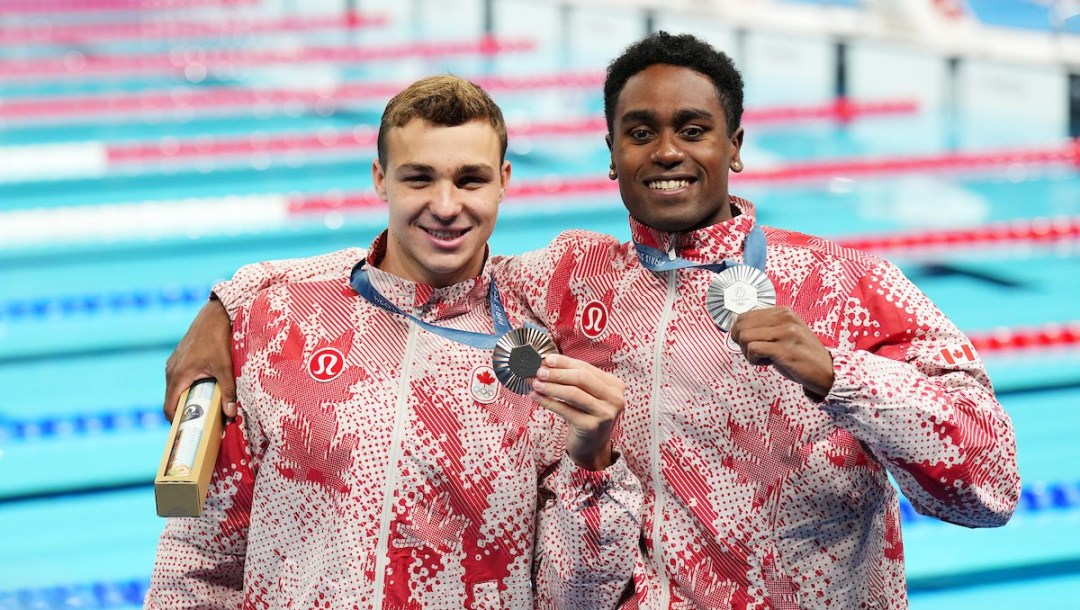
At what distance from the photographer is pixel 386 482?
1676 mm

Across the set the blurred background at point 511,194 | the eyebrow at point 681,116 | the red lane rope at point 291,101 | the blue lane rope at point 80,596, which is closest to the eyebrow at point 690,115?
the eyebrow at point 681,116

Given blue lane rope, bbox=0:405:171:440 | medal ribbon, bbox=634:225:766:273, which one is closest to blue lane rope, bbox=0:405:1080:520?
blue lane rope, bbox=0:405:171:440

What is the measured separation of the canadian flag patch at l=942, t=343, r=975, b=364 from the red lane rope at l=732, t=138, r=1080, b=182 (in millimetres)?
5952

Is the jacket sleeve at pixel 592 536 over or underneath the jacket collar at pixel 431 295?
underneath

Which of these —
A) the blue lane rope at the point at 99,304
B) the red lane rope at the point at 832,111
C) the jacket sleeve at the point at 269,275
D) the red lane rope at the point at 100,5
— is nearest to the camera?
the jacket sleeve at the point at 269,275

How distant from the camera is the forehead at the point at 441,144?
1.69 meters

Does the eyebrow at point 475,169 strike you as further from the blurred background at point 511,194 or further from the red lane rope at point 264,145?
the red lane rope at point 264,145

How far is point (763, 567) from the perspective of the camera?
165 centimetres

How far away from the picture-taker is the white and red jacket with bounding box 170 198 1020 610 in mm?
1627

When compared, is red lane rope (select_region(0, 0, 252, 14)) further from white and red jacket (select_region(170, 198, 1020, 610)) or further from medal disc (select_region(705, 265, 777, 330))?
medal disc (select_region(705, 265, 777, 330))

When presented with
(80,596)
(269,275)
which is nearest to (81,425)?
(80,596)

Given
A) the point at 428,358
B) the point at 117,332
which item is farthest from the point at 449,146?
the point at 117,332

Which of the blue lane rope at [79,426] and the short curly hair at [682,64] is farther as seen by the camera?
the blue lane rope at [79,426]

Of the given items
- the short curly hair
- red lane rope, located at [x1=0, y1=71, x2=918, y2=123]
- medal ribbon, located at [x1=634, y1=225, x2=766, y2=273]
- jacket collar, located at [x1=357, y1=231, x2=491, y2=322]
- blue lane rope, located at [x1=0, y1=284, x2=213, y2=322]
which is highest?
red lane rope, located at [x1=0, y1=71, x2=918, y2=123]
